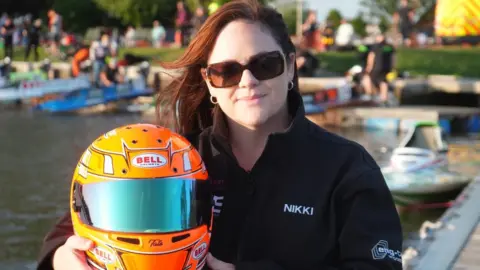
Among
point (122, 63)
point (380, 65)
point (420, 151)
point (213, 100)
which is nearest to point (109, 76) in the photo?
point (122, 63)

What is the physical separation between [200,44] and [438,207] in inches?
296

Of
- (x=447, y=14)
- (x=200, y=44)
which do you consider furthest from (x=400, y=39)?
(x=200, y=44)

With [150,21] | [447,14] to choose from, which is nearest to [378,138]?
[447,14]

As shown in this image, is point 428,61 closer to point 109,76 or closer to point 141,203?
point 109,76

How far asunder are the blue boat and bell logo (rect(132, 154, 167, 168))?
17204 mm

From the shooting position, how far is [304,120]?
7.96ft

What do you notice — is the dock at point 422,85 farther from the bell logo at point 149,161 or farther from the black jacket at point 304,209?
the bell logo at point 149,161

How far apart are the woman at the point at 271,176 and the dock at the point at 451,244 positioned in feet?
10.8

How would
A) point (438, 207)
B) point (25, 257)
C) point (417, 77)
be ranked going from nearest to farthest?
point (25, 257)
point (438, 207)
point (417, 77)

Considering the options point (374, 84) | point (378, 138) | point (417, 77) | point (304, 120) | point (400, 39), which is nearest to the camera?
point (304, 120)

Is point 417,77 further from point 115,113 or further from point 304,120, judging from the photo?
point 304,120

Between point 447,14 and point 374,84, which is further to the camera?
point 447,14

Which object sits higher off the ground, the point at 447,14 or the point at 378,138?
the point at 447,14

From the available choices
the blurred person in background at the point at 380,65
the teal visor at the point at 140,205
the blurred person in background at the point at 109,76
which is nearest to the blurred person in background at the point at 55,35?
the blurred person in background at the point at 109,76
